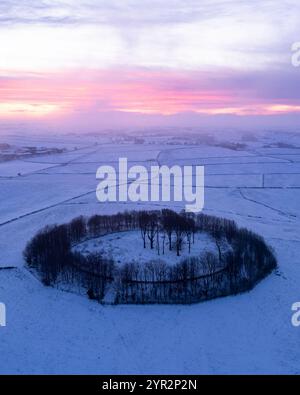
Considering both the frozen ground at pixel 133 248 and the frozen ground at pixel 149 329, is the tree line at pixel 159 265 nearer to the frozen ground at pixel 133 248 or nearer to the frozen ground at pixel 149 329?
the frozen ground at pixel 133 248

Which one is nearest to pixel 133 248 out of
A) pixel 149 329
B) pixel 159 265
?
pixel 159 265

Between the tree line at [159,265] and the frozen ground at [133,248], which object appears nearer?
→ the tree line at [159,265]

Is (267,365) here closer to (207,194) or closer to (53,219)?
(53,219)

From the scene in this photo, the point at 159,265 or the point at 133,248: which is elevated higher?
the point at 133,248

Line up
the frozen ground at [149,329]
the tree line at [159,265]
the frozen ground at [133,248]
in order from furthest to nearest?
the frozen ground at [133,248], the tree line at [159,265], the frozen ground at [149,329]

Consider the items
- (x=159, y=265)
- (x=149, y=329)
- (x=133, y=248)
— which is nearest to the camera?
(x=149, y=329)

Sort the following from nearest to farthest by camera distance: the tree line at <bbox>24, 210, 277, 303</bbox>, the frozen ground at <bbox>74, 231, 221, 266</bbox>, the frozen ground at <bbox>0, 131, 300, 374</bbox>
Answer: the frozen ground at <bbox>0, 131, 300, 374</bbox> → the tree line at <bbox>24, 210, 277, 303</bbox> → the frozen ground at <bbox>74, 231, 221, 266</bbox>

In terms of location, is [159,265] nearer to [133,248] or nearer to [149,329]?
[133,248]

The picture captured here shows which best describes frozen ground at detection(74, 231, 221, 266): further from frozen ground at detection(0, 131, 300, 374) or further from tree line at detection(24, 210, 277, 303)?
frozen ground at detection(0, 131, 300, 374)

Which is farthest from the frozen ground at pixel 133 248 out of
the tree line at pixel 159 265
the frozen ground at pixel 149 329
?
the frozen ground at pixel 149 329

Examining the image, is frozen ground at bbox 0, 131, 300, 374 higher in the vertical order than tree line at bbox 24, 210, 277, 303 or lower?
lower

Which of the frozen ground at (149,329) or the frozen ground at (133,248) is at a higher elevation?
the frozen ground at (133,248)

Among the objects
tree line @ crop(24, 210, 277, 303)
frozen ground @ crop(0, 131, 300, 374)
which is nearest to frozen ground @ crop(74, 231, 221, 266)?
tree line @ crop(24, 210, 277, 303)
